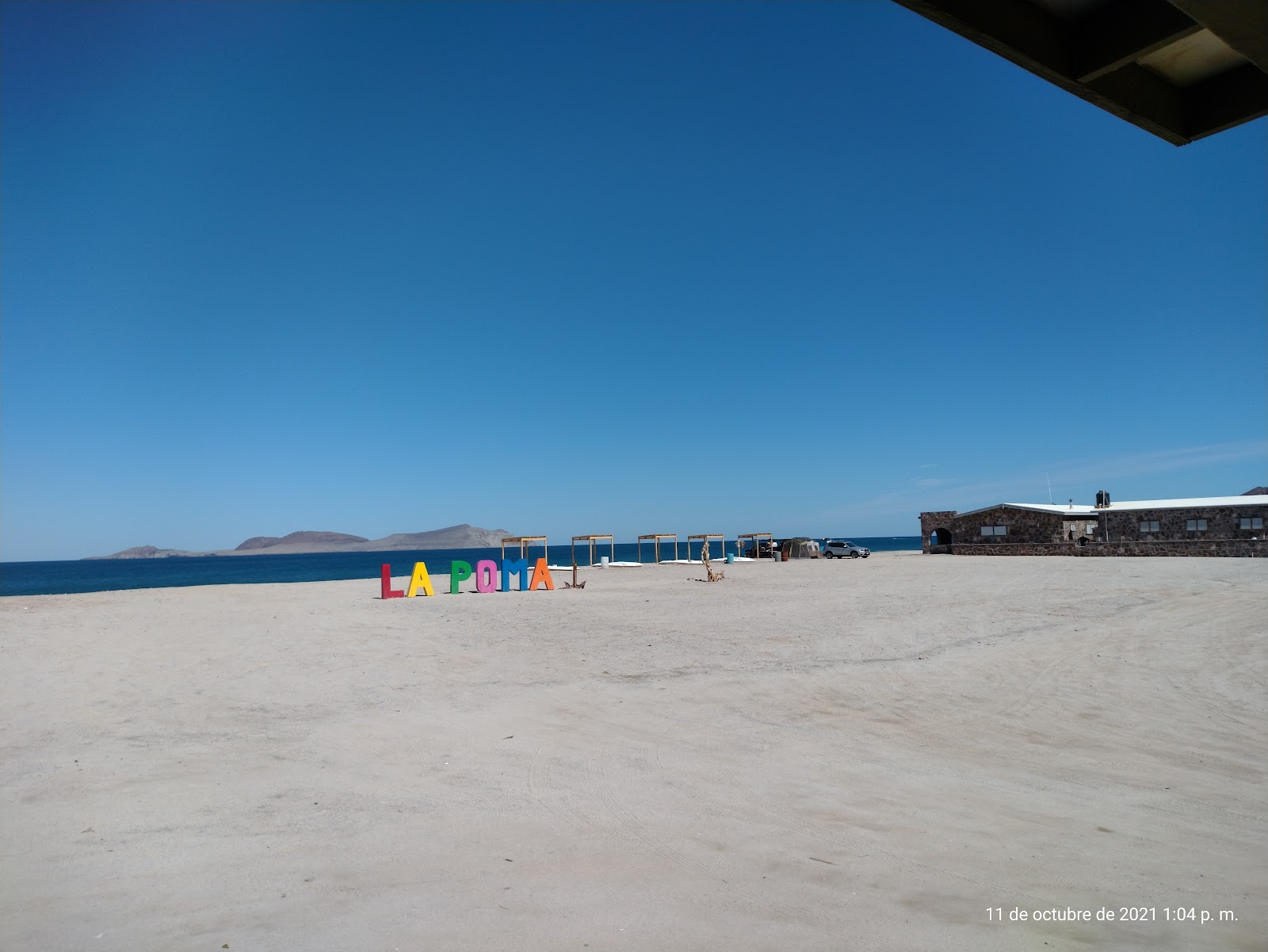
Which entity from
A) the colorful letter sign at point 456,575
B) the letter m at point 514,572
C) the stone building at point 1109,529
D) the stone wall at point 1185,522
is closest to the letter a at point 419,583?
the colorful letter sign at point 456,575

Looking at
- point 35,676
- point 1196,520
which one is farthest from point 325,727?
point 1196,520

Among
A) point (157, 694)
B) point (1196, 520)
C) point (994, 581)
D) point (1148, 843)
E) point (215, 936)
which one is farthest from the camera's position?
point (1196, 520)

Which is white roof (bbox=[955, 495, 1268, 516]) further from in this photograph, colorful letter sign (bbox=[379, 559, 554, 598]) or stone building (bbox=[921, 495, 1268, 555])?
colorful letter sign (bbox=[379, 559, 554, 598])

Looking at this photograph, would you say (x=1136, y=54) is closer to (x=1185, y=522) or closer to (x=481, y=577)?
(x=481, y=577)

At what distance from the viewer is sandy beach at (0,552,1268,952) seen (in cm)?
373

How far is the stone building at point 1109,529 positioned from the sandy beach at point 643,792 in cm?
3117

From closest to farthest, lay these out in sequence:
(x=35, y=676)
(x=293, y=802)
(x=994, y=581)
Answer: (x=293, y=802) → (x=35, y=676) → (x=994, y=581)

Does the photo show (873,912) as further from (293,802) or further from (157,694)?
(157,694)

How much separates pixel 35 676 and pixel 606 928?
11171 mm

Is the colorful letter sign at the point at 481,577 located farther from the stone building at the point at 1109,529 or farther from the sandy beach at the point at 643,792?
the stone building at the point at 1109,529

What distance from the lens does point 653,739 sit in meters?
7.39

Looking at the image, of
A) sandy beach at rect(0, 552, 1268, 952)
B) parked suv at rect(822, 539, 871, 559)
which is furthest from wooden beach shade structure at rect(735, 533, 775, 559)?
sandy beach at rect(0, 552, 1268, 952)

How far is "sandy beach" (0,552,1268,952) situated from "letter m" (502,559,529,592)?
1362 cm

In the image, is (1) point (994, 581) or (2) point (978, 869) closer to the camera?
(2) point (978, 869)
